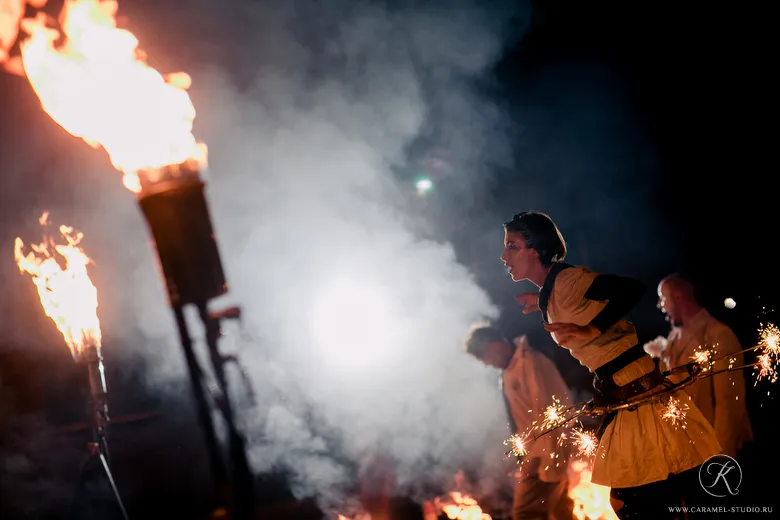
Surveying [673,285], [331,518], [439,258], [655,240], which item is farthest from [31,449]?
[655,240]

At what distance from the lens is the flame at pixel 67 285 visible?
243 inches

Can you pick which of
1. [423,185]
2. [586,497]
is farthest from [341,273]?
[586,497]

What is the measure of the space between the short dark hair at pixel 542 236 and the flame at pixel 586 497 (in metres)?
2.99

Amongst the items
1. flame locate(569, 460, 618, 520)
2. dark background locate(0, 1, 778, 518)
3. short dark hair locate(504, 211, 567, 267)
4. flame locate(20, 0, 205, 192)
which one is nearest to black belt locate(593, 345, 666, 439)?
short dark hair locate(504, 211, 567, 267)

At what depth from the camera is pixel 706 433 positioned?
2.68 meters

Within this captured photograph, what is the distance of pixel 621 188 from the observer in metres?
8.70

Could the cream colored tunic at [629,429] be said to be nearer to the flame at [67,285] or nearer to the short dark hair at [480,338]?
the short dark hair at [480,338]

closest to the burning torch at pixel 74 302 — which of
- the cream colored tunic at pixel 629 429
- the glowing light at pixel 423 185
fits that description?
the cream colored tunic at pixel 629 429

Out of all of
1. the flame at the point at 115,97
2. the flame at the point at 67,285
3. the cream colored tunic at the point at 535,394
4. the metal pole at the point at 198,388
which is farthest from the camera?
the flame at the point at 67,285

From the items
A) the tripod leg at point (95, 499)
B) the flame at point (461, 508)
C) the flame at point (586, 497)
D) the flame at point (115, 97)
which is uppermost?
the flame at point (115, 97)

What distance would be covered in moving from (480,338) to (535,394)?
96 centimetres

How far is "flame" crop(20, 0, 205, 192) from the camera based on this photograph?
106 inches

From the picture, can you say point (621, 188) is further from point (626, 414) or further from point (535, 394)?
point (626, 414)

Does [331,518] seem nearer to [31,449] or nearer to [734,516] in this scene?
[31,449]
